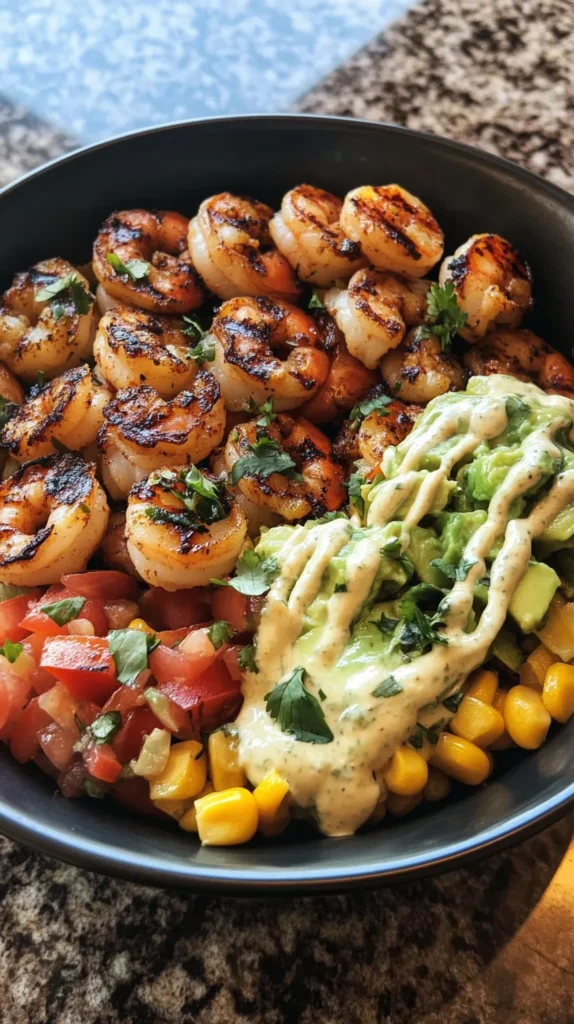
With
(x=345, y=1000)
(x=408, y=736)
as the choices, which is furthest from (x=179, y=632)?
(x=345, y=1000)

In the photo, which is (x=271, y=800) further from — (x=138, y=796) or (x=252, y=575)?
(x=252, y=575)

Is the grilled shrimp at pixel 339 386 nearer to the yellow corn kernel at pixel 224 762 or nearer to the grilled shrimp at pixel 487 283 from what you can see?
the grilled shrimp at pixel 487 283

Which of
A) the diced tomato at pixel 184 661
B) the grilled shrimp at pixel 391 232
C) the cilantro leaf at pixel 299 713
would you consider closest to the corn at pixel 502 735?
the cilantro leaf at pixel 299 713

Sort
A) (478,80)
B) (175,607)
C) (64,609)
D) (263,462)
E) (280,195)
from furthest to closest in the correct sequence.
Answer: (478,80), (280,195), (263,462), (175,607), (64,609)

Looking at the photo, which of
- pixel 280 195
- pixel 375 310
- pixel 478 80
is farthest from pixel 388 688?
pixel 478 80

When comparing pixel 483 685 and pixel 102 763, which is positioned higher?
pixel 483 685

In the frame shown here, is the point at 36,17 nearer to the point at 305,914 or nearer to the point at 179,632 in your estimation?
the point at 179,632
